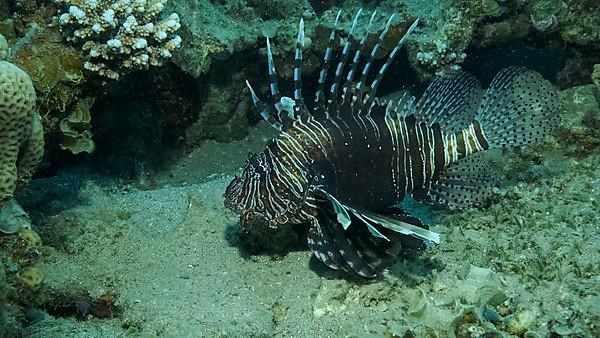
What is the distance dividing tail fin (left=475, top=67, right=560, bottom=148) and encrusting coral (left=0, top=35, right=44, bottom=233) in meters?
3.58

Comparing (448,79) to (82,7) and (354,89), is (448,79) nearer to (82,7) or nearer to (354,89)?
(354,89)

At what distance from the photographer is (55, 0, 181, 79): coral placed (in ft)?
15.0

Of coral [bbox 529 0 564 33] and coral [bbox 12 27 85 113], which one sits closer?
coral [bbox 12 27 85 113]

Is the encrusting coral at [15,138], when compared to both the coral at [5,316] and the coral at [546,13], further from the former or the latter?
the coral at [546,13]

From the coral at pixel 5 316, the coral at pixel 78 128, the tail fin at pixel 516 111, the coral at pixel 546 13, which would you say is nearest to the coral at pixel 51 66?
the coral at pixel 78 128

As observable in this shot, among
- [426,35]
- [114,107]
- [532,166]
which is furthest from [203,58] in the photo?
[532,166]

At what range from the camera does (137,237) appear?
4.54 metres

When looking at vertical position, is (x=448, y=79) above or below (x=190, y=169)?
above

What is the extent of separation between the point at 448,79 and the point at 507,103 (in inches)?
21.9

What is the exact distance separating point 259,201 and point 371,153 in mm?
984

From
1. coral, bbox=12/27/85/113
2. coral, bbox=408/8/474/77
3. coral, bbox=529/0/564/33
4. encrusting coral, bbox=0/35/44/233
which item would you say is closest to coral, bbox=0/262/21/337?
encrusting coral, bbox=0/35/44/233

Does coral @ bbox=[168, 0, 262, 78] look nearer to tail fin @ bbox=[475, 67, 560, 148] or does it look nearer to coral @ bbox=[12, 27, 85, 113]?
coral @ bbox=[12, 27, 85, 113]

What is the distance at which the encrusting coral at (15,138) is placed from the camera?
10.6 ft

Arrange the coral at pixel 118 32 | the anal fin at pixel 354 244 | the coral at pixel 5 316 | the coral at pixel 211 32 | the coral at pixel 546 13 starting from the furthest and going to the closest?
the coral at pixel 546 13
the coral at pixel 211 32
the coral at pixel 118 32
the anal fin at pixel 354 244
the coral at pixel 5 316
